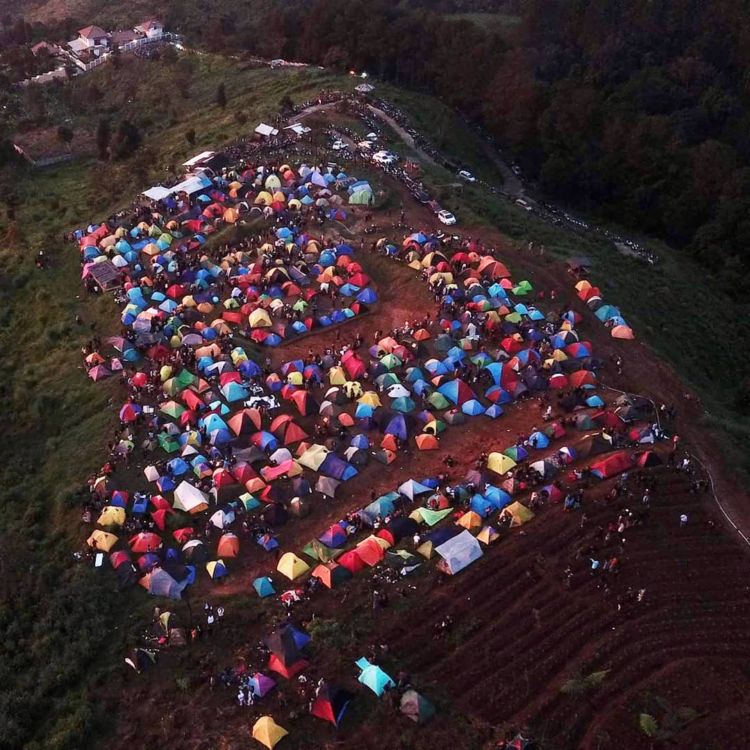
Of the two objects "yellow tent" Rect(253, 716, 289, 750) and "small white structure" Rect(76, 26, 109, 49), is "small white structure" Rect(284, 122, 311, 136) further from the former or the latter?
"yellow tent" Rect(253, 716, 289, 750)

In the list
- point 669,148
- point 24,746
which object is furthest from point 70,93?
point 24,746

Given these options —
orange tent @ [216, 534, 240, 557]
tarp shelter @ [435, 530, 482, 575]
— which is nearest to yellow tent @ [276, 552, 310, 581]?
orange tent @ [216, 534, 240, 557]

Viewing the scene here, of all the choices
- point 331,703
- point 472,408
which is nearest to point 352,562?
point 331,703

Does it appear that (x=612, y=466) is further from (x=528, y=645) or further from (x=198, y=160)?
(x=198, y=160)

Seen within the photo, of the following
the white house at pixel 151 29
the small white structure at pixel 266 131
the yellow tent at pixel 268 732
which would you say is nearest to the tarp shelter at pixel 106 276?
the small white structure at pixel 266 131

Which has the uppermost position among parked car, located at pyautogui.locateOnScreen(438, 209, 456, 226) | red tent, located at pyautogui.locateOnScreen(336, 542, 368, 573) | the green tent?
the green tent

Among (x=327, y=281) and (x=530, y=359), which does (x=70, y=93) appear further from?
(x=530, y=359)
